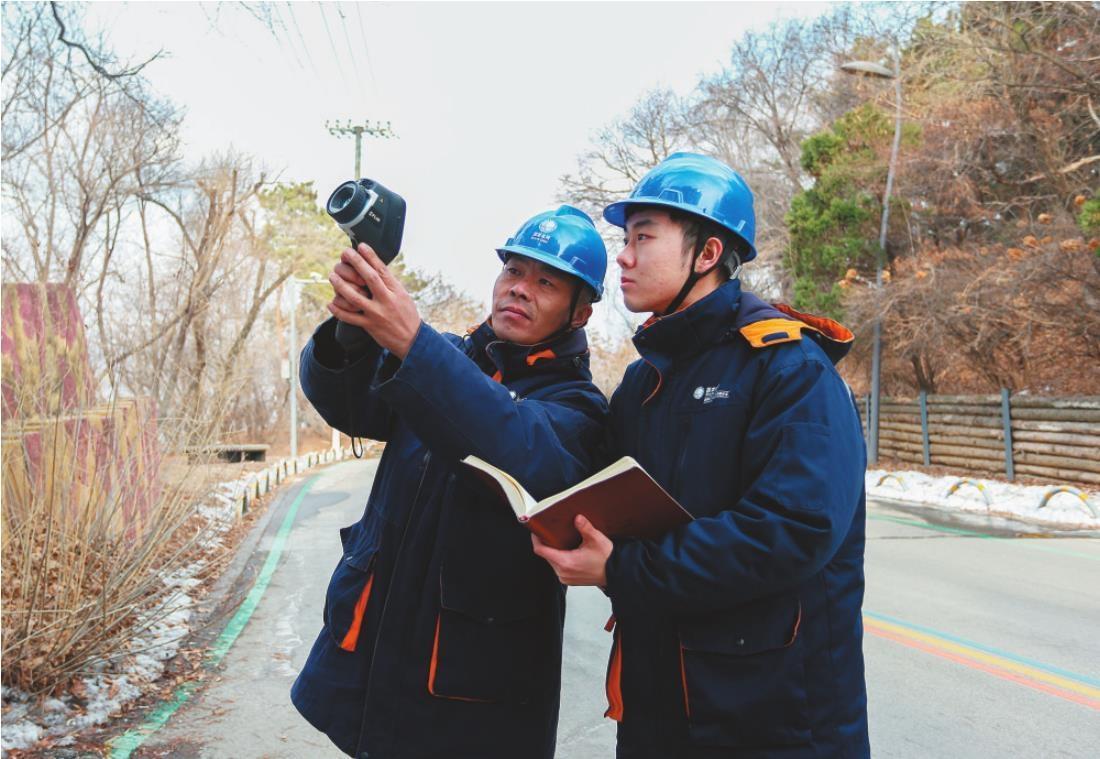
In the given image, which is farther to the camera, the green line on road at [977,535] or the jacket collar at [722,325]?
the green line on road at [977,535]

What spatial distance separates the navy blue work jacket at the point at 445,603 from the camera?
7.14 feet

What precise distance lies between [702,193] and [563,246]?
54cm

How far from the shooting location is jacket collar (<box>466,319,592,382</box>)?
8.16 ft

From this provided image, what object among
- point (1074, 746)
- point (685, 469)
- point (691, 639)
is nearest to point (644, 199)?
point (685, 469)

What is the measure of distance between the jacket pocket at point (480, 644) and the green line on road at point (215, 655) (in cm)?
315

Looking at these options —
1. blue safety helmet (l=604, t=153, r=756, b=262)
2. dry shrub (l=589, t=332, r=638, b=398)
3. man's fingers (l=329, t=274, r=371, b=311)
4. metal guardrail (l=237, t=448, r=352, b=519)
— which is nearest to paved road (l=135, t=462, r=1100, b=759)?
blue safety helmet (l=604, t=153, r=756, b=262)

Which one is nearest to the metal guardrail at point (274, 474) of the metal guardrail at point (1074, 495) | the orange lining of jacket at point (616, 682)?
the metal guardrail at point (1074, 495)

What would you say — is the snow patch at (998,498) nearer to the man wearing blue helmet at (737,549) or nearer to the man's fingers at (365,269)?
the man wearing blue helmet at (737,549)

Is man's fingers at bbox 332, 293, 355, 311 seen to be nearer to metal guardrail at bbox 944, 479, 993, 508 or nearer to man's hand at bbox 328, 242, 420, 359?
man's hand at bbox 328, 242, 420, 359

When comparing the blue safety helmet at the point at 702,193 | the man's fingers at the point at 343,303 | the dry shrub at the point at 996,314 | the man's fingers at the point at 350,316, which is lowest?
the man's fingers at the point at 350,316

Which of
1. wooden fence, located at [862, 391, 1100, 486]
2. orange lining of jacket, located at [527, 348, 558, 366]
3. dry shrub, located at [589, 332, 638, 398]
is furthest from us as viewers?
dry shrub, located at [589, 332, 638, 398]

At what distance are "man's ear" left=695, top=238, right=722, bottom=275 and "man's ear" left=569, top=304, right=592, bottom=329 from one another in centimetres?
50

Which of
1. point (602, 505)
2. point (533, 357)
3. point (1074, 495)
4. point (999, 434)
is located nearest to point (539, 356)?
point (533, 357)

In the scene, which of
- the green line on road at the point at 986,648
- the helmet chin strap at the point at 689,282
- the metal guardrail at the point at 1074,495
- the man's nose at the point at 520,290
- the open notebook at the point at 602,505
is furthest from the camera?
the metal guardrail at the point at 1074,495
